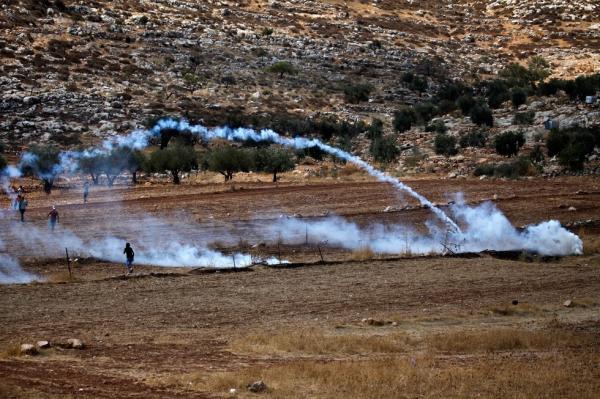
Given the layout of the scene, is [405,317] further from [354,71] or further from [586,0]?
[586,0]

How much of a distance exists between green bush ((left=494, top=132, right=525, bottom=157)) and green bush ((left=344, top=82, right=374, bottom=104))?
25.1m

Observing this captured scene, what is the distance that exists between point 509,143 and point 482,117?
11.3 meters

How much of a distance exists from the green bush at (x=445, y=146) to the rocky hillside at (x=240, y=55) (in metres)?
6.03

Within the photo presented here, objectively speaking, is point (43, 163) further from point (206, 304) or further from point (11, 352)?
point (11, 352)

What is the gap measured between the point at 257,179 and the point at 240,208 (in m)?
14.1

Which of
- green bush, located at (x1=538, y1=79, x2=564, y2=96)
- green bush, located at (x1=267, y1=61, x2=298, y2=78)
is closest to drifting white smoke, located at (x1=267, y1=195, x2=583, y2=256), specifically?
green bush, located at (x1=538, y1=79, x2=564, y2=96)

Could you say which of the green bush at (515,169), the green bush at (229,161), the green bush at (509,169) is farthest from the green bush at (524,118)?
the green bush at (229,161)

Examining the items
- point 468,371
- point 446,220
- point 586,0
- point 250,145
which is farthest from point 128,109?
point 586,0

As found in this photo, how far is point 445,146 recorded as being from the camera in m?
63.9

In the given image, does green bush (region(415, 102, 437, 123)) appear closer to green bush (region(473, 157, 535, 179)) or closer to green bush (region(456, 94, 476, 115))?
green bush (region(456, 94, 476, 115))

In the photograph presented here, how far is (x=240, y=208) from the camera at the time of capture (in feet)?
143

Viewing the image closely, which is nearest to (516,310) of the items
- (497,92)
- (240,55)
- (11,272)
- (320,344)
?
(320,344)

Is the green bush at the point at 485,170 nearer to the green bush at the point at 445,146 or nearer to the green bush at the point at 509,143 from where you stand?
the green bush at the point at 509,143

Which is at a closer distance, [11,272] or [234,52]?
[11,272]
